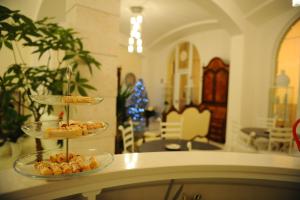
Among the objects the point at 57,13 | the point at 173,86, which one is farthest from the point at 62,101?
the point at 173,86

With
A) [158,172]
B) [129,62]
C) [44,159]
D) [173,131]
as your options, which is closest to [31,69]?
[44,159]

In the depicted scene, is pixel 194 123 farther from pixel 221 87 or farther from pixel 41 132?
pixel 41 132

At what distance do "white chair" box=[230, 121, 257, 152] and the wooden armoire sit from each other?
1.40 m

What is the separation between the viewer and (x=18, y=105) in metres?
1.54

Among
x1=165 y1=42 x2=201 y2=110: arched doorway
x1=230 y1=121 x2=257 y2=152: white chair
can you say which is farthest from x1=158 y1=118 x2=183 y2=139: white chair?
x1=165 y1=42 x2=201 y2=110: arched doorway

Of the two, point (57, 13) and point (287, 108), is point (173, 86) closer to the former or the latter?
point (287, 108)

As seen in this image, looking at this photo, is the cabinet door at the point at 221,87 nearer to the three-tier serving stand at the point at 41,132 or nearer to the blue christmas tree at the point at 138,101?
the blue christmas tree at the point at 138,101

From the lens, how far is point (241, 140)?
370cm

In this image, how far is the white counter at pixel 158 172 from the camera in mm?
716

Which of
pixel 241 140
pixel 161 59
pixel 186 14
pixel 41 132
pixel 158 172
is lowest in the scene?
pixel 241 140

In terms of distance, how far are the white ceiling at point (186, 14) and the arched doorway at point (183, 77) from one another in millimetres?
664

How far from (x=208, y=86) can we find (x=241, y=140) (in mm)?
2041

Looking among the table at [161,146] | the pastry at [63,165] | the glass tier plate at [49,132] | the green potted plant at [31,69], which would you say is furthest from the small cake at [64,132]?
the table at [161,146]

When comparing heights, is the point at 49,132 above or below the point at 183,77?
below
